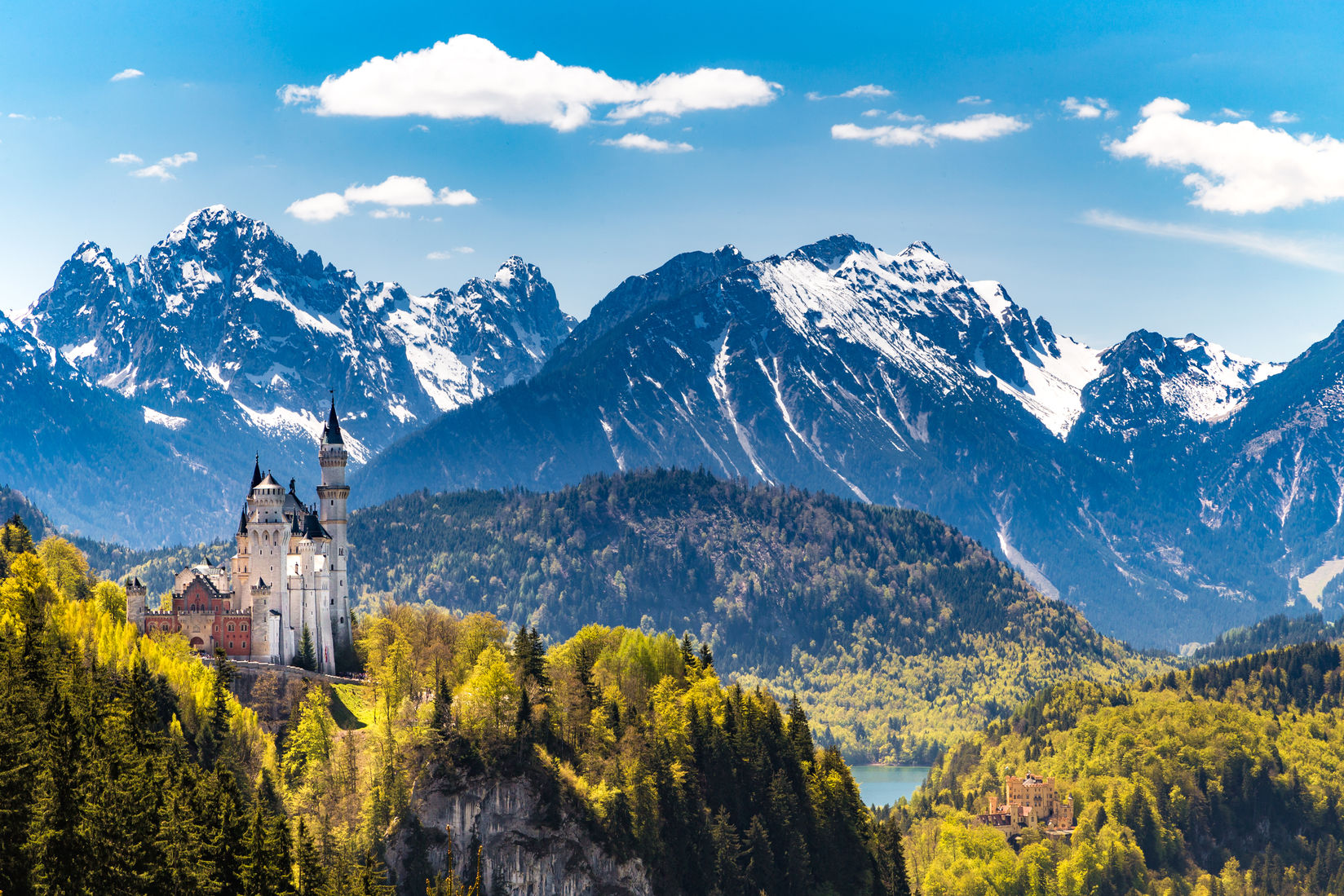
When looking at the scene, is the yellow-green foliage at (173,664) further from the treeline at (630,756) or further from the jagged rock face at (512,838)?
the jagged rock face at (512,838)

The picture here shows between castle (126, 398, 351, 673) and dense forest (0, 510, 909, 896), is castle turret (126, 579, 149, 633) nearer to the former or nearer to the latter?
castle (126, 398, 351, 673)

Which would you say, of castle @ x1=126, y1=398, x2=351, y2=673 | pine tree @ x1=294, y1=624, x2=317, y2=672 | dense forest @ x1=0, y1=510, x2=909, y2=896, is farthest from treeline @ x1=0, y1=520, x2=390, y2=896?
pine tree @ x1=294, y1=624, x2=317, y2=672

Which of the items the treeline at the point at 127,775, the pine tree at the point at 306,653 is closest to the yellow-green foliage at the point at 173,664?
the treeline at the point at 127,775

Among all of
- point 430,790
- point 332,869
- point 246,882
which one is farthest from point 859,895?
point 246,882

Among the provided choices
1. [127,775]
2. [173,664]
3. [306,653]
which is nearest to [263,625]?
[306,653]

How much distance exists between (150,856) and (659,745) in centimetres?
7146

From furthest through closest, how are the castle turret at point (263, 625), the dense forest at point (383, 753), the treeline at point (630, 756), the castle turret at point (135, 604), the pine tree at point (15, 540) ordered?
the pine tree at point (15, 540) → the castle turret at point (263, 625) → the castle turret at point (135, 604) → the treeline at point (630, 756) → the dense forest at point (383, 753)

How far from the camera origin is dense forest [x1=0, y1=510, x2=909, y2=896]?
12581cm

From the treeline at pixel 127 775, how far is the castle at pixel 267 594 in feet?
22.2

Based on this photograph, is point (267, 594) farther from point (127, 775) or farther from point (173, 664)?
point (127, 775)

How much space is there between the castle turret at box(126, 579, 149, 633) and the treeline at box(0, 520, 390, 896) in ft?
5.98

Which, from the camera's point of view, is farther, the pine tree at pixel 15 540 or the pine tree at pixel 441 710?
the pine tree at pixel 15 540

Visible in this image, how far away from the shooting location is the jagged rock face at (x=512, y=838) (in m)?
168

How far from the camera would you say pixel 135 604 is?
592ft
